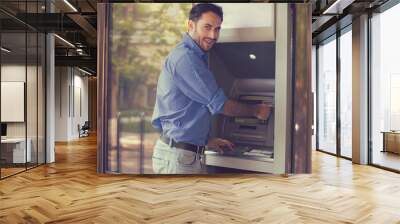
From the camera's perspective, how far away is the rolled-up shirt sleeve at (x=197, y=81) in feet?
19.2

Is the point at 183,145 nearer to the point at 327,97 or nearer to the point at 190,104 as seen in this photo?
the point at 190,104

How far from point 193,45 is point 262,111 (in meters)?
1.50

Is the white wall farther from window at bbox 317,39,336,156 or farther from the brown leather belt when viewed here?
the brown leather belt

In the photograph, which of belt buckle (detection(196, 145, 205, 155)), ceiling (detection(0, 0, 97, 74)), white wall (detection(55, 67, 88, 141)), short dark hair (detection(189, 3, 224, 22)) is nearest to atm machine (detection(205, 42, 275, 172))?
belt buckle (detection(196, 145, 205, 155))

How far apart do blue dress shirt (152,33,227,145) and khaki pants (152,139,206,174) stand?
7.8 inches

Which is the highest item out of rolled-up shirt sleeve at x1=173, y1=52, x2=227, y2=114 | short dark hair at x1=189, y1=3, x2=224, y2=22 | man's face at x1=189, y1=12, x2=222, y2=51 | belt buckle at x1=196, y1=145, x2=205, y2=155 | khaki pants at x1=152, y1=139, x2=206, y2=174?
short dark hair at x1=189, y1=3, x2=224, y2=22

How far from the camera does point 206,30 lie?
19.4 ft

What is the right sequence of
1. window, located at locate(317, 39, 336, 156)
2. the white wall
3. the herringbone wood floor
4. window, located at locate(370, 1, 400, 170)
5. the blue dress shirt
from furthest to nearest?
the white wall → window, located at locate(317, 39, 336, 156) → window, located at locate(370, 1, 400, 170) → the blue dress shirt → the herringbone wood floor

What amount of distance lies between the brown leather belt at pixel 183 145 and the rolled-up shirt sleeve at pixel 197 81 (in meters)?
0.60

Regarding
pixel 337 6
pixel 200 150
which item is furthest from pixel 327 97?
pixel 200 150

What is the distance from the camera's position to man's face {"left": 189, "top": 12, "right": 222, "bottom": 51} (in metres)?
5.88

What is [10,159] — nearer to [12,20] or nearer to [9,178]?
[9,178]

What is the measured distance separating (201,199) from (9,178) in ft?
11.2

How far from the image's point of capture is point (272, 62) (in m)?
5.86
